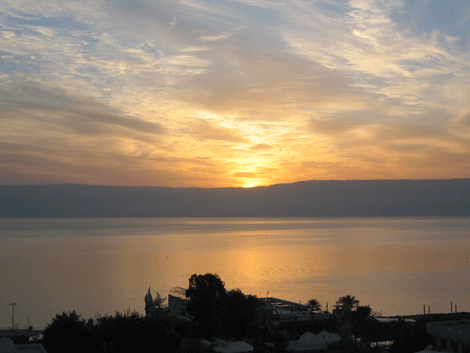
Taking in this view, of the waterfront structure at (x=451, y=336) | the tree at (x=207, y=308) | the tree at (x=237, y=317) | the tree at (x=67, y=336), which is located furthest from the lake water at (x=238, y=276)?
the waterfront structure at (x=451, y=336)

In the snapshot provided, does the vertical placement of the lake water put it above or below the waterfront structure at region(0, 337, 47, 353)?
below

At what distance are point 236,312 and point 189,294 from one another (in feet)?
28.3

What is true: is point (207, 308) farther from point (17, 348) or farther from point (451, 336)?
point (451, 336)

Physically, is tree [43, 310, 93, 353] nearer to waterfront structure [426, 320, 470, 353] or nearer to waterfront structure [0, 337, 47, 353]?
waterfront structure [0, 337, 47, 353]

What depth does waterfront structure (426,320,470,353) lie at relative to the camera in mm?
22625

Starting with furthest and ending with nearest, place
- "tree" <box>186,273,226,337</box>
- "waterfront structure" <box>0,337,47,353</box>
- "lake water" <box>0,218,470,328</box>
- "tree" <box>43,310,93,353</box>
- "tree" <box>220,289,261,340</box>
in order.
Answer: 1. "lake water" <box>0,218,470,328</box>
2. "tree" <box>220,289,261,340</box>
3. "tree" <box>186,273,226,337</box>
4. "tree" <box>43,310,93,353</box>
5. "waterfront structure" <box>0,337,47,353</box>

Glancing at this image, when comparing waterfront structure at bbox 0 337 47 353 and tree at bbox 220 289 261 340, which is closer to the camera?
waterfront structure at bbox 0 337 47 353

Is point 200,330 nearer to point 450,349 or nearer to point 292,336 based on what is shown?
point 292,336

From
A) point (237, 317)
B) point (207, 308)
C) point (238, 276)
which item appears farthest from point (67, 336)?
point (238, 276)

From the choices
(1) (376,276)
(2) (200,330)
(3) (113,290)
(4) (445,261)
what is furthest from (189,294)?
(4) (445,261)

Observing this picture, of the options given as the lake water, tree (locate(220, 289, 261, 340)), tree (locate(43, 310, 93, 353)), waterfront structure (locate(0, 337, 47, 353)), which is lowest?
the lake water

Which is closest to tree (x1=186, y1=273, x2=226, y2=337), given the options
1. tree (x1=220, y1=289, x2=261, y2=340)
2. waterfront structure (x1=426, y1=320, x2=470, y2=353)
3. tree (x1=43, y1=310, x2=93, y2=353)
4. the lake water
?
tree (x1=220, y1=289, x2=261, y2=340)

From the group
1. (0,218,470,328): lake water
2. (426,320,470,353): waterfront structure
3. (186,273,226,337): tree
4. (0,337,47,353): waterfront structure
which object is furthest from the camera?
(0,218,470,328): lake water

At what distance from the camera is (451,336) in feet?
78.2
